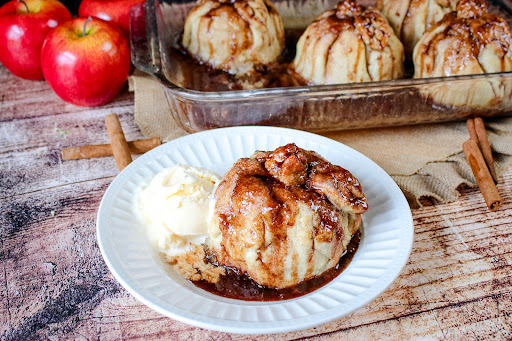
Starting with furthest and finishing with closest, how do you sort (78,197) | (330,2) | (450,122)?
1. (330,2)
2. (450,122)
3. (78,197)

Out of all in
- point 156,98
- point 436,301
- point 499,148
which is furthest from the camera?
point 156,98

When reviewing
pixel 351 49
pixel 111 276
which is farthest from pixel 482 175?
pixel 111 276

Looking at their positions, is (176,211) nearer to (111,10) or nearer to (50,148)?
(50,148)

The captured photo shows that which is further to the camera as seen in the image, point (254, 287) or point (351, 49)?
point (351, 49)

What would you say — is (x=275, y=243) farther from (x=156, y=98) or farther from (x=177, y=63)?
(x=177, y=63)

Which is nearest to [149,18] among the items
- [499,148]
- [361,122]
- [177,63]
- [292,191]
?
[177,63]

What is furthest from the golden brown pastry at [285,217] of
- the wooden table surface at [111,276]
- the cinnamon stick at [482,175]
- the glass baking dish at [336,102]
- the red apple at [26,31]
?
the red apple at [26,31]

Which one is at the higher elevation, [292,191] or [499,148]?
[292,191]
